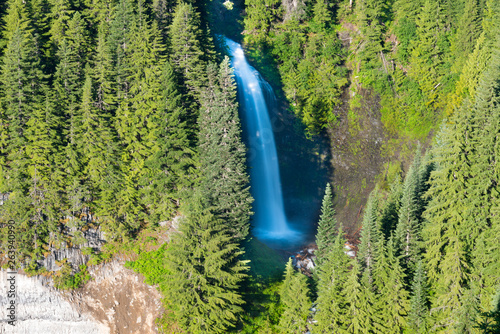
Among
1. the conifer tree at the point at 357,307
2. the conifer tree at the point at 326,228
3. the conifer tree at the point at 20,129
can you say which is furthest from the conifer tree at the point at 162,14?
the conifer tree at the point at 357,307

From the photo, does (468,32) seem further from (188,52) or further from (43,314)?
(43,314)

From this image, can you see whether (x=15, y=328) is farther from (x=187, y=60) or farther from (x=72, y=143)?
(x=187, y=60)

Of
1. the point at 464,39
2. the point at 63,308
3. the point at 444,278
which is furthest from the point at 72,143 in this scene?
the point at 464,39

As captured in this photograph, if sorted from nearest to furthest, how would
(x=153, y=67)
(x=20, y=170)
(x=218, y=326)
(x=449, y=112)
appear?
(x=218, y=326) → (x=20, y=170) → (x=153, y=67) → (x=449, y=112)

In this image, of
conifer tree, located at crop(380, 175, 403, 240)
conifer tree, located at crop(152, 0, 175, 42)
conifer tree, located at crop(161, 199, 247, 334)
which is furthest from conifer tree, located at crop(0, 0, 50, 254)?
conifer tree, located at crop(380, 175, 403, 240)

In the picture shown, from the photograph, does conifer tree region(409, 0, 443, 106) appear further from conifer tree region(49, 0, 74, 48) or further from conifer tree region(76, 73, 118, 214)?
conifer tree region(49, 0, 74, 48)
